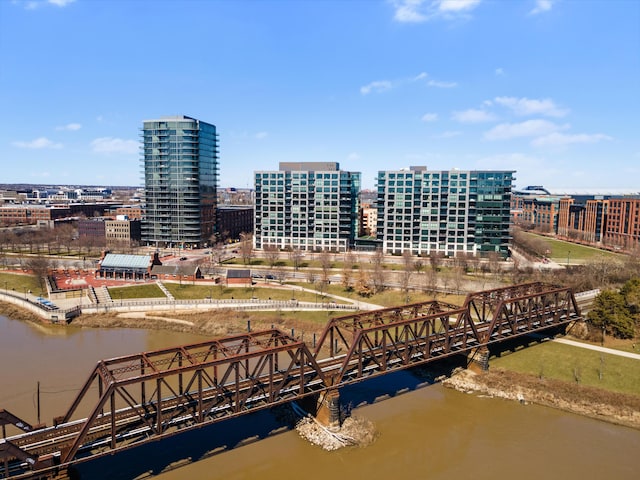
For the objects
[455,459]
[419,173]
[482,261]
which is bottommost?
[455,459]

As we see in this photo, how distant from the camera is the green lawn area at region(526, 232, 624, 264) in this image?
98.2m

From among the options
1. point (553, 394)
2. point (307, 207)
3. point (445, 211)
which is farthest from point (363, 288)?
point (307, 207)

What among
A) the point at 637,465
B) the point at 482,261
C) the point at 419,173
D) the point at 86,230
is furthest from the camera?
the point at 86,230

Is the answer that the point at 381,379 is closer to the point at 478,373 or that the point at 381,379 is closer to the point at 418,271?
the point at 478,373

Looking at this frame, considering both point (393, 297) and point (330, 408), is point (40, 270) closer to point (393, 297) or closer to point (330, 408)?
point (393, 297)

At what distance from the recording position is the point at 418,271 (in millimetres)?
85312

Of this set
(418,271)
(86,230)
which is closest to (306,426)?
(418,271)

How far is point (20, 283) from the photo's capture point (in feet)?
250

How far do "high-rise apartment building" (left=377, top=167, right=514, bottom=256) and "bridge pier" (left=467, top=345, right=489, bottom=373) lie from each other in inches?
2426

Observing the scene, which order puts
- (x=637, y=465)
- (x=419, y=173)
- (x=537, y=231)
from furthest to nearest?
1. (x=537, y=231)
2. (x=419, y=173)
3. (x=637, y=465)

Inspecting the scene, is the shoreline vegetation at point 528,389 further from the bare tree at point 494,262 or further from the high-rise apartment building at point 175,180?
the high-rise apartment building at point 175,180

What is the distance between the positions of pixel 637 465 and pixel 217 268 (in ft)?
240

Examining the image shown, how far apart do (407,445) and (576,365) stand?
20.4 m

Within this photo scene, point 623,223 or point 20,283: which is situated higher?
point 623,223
